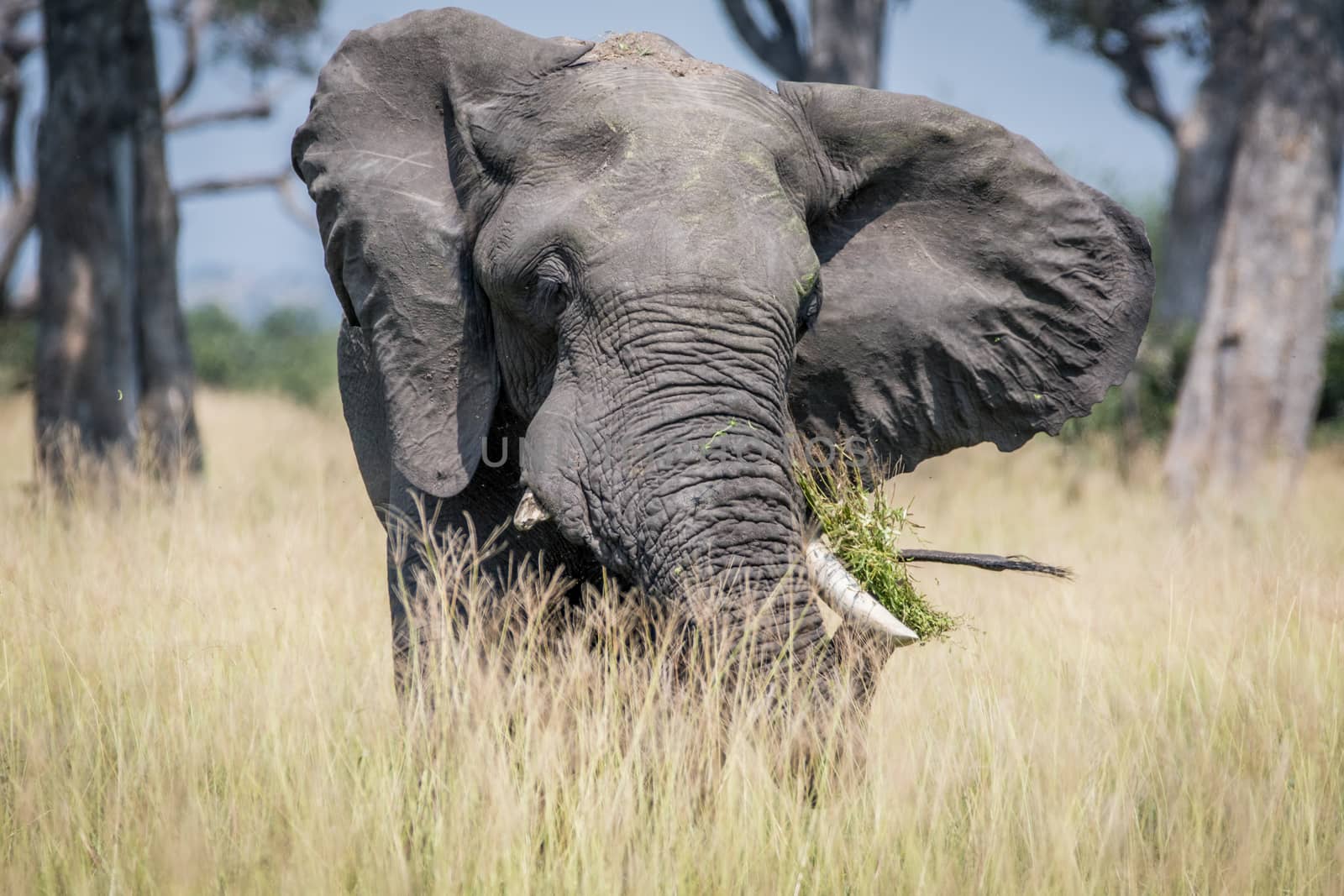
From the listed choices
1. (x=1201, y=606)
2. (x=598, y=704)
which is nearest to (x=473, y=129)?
(x=598, y=704)

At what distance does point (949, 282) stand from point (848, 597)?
4.14 feet

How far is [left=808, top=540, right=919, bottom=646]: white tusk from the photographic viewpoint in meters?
3.29

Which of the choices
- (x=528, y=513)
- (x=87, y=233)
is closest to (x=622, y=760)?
(x=528, y=513)

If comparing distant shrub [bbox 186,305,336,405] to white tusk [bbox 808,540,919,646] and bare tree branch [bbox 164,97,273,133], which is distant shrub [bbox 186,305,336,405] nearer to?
bare tree branch [bbox 164,97,273,133]

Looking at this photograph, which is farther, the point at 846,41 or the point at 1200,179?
the point at 1200,179

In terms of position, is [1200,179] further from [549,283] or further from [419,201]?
[549,283]

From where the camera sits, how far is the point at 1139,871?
318cm

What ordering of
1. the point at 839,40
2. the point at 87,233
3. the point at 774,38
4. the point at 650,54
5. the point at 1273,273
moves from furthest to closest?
the point at 774,38
the point at 839,40
the point at 87,233
the point at 1273,273
the point at 650,54

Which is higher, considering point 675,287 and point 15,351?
point 675,287

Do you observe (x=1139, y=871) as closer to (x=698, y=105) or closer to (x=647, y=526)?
(x=647, y=526)

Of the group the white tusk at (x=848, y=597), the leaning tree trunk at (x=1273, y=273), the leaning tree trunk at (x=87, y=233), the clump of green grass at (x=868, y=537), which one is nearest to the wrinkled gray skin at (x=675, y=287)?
the white tusk at (x=848, y=597)

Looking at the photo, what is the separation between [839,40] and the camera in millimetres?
14414

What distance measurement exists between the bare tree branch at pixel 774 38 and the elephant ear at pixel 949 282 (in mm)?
12128

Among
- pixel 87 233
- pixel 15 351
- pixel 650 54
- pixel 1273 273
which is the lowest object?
pixel 15 351
